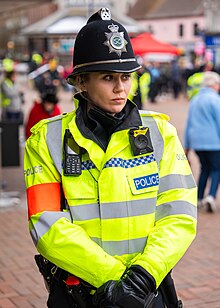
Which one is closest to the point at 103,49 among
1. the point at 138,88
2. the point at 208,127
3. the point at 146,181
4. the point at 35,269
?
the point at 146,181

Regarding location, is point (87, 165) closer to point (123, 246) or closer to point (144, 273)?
point (123, 246)

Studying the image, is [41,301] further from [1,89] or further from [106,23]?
[1,89]

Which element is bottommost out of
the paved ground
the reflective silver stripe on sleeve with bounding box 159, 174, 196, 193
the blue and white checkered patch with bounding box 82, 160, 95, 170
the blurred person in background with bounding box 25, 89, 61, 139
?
the paved ground

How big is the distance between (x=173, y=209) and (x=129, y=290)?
0.37 meters

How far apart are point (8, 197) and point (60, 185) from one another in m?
6.50

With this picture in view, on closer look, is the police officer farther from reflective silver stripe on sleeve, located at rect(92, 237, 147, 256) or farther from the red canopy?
the red canopy

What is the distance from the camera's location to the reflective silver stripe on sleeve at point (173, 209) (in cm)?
254

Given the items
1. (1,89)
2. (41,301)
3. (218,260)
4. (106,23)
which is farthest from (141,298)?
(1,89)

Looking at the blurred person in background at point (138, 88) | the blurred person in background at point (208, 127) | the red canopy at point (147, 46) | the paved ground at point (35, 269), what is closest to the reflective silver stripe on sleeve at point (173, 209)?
the blurred person in background at point (138, 88)

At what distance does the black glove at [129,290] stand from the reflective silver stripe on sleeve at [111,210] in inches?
8.1

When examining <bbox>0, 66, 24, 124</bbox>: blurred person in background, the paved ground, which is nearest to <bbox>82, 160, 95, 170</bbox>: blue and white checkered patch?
the paved ground

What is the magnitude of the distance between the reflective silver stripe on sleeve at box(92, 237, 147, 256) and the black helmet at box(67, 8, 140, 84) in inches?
24.7

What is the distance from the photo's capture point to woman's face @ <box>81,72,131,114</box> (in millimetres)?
2561

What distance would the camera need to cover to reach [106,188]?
248 centimetres
